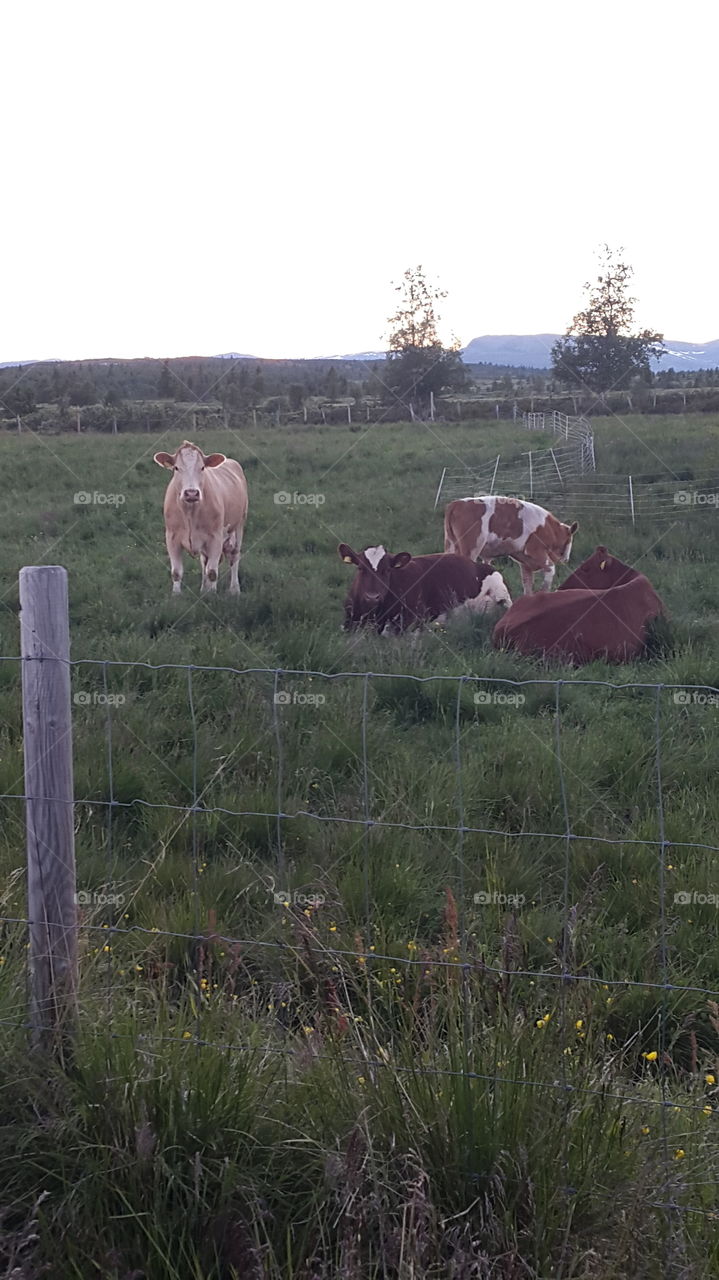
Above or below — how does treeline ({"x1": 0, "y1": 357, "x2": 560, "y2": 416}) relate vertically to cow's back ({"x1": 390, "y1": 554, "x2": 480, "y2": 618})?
above

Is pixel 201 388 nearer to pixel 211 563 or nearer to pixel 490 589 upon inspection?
pixel 211 563

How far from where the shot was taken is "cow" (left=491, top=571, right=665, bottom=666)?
8.19 metres

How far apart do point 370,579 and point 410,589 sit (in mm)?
413

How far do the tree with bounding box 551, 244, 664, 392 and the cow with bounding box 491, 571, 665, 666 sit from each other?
42.4m

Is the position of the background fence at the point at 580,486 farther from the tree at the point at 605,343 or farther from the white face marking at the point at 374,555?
the tree at the point at 605,343

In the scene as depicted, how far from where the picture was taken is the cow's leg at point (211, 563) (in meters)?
11.3

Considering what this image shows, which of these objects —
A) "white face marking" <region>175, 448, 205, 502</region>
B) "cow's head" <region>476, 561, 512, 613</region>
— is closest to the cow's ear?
"cow's head" <region>476, 561, 512, 613</region>

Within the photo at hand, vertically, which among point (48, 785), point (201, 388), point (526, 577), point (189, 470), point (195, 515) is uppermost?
point (201, 388)

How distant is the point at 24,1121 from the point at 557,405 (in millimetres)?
41976

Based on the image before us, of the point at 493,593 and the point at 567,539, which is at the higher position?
the point at 567,539

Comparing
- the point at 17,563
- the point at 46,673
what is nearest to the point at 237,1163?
the point at 46,673

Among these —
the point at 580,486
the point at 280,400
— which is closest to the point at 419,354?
the point at 280,400

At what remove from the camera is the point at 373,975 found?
353 centimetres

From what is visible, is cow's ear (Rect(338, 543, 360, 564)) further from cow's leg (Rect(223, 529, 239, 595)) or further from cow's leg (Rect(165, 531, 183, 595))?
cow's leg (Rect(223, 529, 239, 595))
